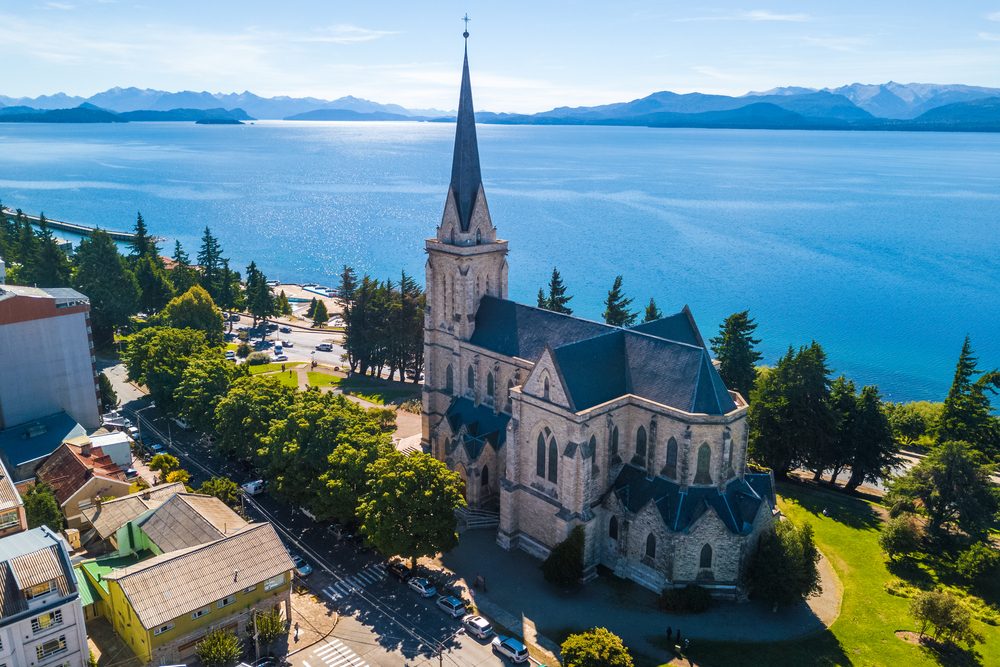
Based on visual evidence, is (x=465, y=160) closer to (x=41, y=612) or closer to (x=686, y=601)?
(x=686, y=601)

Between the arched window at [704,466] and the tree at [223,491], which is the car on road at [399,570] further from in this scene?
the arched window at [704,466]

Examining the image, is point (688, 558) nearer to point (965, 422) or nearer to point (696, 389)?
point (696, 389)

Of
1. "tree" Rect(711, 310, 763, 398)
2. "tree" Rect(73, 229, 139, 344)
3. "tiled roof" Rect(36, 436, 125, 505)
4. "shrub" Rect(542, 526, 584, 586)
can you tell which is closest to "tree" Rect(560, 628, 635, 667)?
"shrub" Rect(542, 526, 584, 586)

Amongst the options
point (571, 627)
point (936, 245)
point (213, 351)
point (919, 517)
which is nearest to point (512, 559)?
point (571, 627)

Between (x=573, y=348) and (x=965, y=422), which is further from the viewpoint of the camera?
(x=965, y=422)

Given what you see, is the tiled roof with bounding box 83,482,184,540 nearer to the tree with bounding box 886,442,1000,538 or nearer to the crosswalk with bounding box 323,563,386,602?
the crosswalk with bounding box 323,563,386,602

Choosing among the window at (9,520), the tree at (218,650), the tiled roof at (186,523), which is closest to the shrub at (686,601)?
the tree at (218,650)
